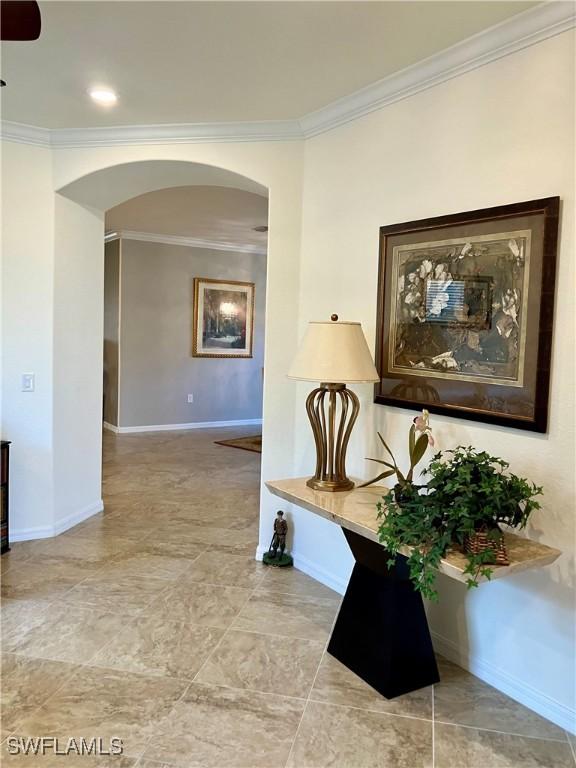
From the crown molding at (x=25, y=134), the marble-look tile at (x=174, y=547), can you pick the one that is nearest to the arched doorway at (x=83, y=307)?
the crown molding at (x=25, y=134)

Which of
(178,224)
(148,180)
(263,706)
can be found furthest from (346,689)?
(178,224)

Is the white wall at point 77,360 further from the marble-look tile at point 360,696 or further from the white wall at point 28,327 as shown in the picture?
the marble-look tile at point 360,696

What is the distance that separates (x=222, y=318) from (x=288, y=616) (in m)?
5.58

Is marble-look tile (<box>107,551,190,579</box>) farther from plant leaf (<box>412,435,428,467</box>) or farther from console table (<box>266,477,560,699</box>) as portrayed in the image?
plant leaf (<box>412,435,428,467</box>)

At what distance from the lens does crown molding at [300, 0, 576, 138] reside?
2.05 m

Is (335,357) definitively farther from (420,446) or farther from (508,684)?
(508,684)

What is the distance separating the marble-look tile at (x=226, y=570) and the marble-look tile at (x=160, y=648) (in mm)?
482

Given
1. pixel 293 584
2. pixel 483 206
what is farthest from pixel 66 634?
pixel 483 206

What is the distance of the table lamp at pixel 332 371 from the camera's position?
250 centimetres

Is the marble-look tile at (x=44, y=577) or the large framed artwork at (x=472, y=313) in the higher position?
the large framed artwork at (x=472, y=313)

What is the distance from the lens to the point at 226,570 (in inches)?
131

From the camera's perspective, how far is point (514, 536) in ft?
7.05

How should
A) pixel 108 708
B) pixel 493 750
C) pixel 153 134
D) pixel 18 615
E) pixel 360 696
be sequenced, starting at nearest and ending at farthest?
pixel 493 750 → pixel 108 708 → pixel 360 696 → pixel 18 615 → pixel 153 134

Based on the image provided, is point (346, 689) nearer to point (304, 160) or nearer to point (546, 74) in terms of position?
point (546, 74)
